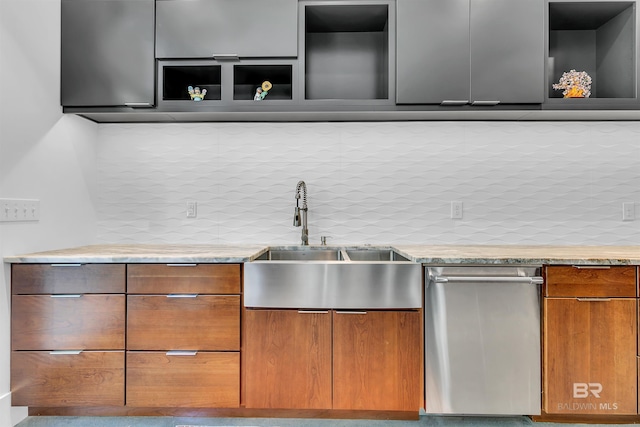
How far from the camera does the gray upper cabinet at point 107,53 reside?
2.15 metres

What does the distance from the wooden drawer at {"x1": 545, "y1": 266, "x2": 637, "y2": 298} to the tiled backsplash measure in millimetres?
690

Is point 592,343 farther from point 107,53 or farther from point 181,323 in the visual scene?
point 107,53

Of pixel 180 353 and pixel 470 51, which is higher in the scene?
pixel 470 51

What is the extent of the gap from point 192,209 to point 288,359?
1.25 m

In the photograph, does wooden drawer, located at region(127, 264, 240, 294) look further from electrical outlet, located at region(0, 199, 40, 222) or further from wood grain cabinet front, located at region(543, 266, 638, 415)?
wood grain cabinet front, located at region(543, 266, 638, 415)

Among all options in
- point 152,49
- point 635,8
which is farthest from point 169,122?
point 635,8

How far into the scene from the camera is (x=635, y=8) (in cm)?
214

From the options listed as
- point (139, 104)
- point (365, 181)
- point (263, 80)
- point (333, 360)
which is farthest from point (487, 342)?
point (139, 104)

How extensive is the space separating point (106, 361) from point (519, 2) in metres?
2.92

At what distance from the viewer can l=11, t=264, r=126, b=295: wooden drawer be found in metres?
1.85

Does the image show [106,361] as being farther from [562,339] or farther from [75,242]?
[562,339]

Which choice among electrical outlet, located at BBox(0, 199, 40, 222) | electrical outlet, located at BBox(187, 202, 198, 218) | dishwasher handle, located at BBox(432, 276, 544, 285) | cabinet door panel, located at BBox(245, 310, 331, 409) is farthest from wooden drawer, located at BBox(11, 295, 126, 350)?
dishwasher handle, located at BBox(432, 276, 544, 285)

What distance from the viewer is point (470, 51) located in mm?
2117

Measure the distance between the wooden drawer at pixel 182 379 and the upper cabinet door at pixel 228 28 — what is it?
1651mm
